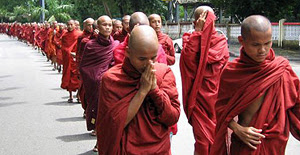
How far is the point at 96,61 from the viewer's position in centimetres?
657

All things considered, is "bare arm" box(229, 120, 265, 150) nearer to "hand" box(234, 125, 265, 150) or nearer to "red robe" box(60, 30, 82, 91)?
"hand" box(234, 125, 265, 150)

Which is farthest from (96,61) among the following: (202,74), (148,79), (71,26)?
(71,26)

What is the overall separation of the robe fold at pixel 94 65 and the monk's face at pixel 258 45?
140 inches

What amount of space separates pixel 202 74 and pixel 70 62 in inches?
246

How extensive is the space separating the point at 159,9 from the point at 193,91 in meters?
30.2

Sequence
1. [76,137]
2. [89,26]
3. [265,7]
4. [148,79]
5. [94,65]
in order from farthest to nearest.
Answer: [265,7] < [89,26] < [76,137] < [94,65] < [148,79]

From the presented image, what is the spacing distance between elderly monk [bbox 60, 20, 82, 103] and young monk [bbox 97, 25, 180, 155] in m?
7.21

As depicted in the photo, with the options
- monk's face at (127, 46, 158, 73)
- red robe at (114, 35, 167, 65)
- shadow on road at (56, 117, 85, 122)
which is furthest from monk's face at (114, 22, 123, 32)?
monk's face at (127, 46, 158, 73)

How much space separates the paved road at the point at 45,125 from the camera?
664cm

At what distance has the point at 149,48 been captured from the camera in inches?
119

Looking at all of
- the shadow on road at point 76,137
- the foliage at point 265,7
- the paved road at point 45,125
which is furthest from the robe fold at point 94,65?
the foliage at point 265,7

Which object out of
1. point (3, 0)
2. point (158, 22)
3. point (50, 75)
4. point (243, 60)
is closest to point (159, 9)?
point (50, 75)

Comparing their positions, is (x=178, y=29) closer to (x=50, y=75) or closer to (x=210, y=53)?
(x=50, y=75)

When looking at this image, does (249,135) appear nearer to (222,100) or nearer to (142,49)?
(222,100)
